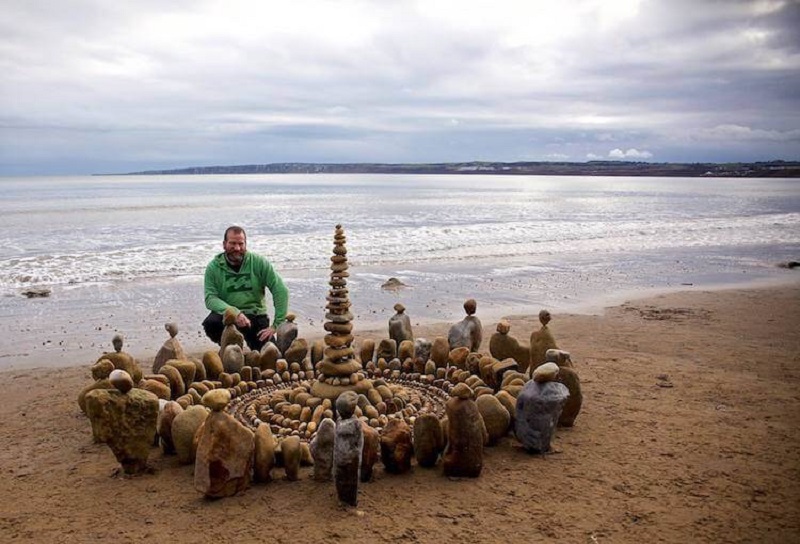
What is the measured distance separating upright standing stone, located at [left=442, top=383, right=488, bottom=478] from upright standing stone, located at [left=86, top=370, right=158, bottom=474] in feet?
7.66

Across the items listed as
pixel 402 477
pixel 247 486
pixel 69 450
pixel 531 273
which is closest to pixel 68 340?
pixel 69 450

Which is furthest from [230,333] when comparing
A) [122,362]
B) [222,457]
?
[222,457]

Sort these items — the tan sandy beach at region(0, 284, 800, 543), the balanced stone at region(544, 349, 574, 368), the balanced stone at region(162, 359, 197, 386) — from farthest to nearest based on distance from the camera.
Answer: the balanced stone at region(162, 359, 197, 386), the balanced stone at region(544, 349, 574, 368), the tan sandy beach at region(0, 284, 800, 543)

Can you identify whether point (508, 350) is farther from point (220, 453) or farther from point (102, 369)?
point (102, 369)

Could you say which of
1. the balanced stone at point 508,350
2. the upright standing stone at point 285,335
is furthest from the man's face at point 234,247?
the balanced stone at point 508,350

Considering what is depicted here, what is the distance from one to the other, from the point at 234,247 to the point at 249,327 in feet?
3.38

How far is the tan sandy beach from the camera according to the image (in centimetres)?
414

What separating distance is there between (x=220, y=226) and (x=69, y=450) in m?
27.0

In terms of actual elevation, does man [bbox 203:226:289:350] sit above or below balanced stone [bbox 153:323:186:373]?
above

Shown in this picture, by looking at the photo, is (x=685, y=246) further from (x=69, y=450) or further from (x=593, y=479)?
(x=69, y=450)

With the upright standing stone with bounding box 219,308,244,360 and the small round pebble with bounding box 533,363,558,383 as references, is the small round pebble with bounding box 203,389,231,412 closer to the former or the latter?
the upright standing stone with bounding box 219,308,244,360

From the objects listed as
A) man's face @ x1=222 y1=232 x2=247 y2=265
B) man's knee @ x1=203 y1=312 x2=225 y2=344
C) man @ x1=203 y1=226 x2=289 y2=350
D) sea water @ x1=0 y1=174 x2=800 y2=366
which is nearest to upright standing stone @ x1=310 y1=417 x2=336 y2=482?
man @ x1=203 y1=226 x2=289 y2=350

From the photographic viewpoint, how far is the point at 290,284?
14609mm

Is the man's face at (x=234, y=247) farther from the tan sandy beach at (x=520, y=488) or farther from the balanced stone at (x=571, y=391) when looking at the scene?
the balanced stone at (x=571, y=391)
